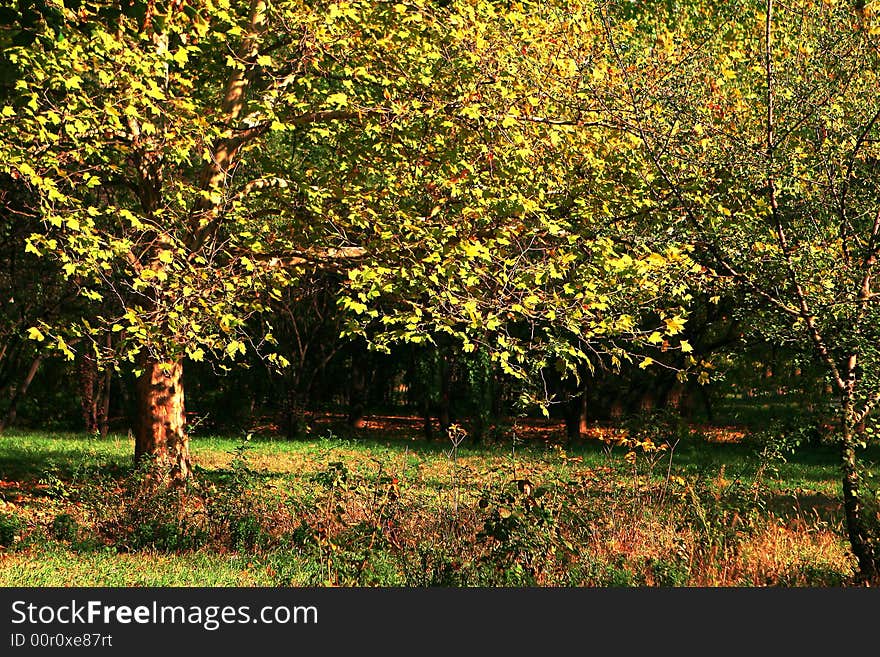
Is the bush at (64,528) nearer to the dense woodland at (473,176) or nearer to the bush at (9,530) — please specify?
the bush at (9,530)

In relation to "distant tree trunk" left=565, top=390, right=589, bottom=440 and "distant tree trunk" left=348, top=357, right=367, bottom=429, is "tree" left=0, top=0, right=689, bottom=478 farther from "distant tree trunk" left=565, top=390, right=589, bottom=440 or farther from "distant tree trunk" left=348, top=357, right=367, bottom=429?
"distant tree trunk" left=348, top=357, right=367, bottom=429

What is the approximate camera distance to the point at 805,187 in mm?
8000

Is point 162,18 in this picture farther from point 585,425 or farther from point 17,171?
point 585,425

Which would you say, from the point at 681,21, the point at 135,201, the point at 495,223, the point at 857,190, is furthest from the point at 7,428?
the point at 857,190

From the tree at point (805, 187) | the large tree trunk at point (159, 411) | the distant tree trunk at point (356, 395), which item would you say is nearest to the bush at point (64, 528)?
the large tree trunk at point (159, 411)

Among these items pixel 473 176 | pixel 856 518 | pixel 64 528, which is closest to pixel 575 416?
pixel 473 176

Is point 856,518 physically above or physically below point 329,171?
below

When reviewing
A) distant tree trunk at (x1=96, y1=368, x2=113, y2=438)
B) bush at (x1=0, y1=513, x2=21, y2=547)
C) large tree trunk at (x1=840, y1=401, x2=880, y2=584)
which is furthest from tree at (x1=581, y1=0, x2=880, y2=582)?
distant tree trunk at (x1=96, y1=368, x2=113, y2=438)

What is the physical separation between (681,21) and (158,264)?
1572 cm

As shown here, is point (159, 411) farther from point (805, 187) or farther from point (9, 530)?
point (805, 187)

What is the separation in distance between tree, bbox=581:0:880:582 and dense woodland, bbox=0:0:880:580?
3cm

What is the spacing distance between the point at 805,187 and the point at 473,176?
3.50 m

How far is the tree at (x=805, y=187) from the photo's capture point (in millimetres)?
7246

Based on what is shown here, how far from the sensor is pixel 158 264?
9.88 meters
